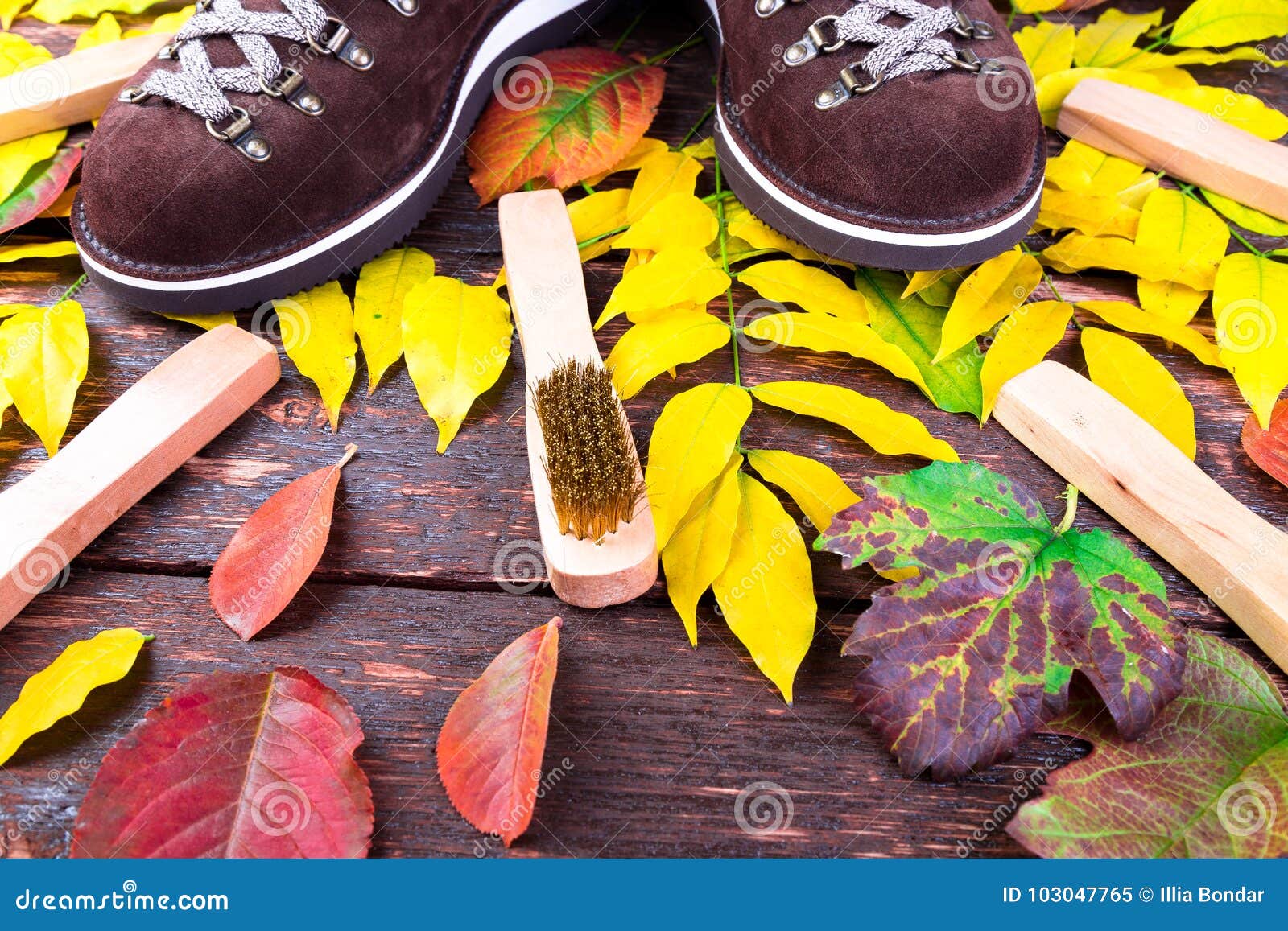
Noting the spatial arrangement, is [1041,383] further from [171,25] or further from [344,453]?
[171,25]

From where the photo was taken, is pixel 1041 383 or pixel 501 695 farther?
pixel 1041 383

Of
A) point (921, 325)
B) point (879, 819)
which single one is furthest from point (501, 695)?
point (921, 325)

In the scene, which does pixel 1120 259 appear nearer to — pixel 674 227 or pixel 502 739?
pixel 674 227

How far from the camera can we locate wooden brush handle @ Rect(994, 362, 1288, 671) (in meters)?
0.56

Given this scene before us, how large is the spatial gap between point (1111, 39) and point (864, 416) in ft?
1.85

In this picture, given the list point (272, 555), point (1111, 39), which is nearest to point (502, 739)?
point (272, 555)

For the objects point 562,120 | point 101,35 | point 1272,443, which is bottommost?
point 1272,443

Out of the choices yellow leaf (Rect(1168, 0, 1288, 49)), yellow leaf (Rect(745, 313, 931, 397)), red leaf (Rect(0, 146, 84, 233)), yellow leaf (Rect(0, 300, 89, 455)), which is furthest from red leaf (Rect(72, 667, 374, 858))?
yellow leaf (Rect(1168, 0, 1288, 49))

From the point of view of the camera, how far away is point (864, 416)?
0.62 meters

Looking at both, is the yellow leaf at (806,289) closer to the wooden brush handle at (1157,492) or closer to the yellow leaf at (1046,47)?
the wooden brush handle at (1157,492)

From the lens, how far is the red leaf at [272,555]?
57cm

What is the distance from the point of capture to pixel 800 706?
0.55 metres

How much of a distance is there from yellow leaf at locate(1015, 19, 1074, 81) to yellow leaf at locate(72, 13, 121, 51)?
0.86 m

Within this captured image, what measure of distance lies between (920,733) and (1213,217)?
1.75 feet
